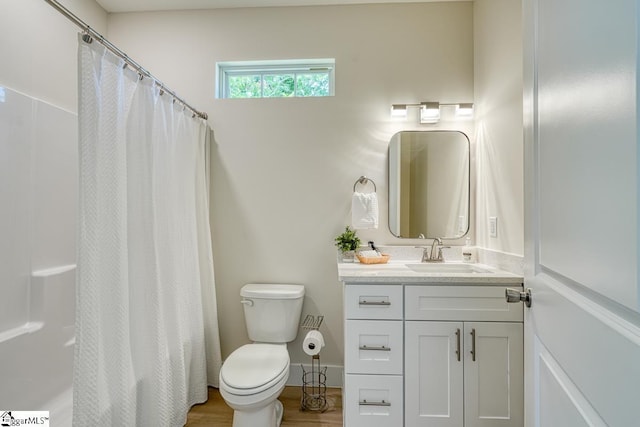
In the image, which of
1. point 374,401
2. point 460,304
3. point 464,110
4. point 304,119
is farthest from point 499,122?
point 374,401

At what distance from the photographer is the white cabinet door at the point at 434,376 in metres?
1.48

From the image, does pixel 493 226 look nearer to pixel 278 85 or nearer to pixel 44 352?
pixel 278 85

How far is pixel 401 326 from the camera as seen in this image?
1509 mm

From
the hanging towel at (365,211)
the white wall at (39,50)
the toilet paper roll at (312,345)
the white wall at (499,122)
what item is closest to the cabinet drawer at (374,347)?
the toilet paper roll at (312,345)

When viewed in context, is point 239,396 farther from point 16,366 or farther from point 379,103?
point 379,103

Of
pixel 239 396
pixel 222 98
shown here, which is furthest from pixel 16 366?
pixel 222 98

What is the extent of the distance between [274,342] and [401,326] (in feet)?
2.93

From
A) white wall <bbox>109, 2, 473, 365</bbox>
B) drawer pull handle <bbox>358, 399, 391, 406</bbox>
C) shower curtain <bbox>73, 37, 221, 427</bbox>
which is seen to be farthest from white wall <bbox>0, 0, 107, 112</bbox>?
drawer pull handle <bbox>358, 399, 391, 406</bbox>

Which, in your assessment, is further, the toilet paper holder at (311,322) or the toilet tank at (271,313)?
the toilet paper holder at (311,322)

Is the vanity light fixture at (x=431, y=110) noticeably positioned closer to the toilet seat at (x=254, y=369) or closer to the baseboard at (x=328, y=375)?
the toilet seat at (x=254, y=369)

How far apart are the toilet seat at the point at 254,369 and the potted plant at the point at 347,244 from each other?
0.71 meters

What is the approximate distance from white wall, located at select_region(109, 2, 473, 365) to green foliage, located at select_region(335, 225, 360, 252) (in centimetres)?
10

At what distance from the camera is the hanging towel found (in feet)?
6.68

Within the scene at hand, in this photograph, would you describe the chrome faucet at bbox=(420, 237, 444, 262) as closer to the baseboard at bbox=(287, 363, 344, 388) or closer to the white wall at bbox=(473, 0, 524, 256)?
the white wall at bbox=(473, 0, 524, 256)
